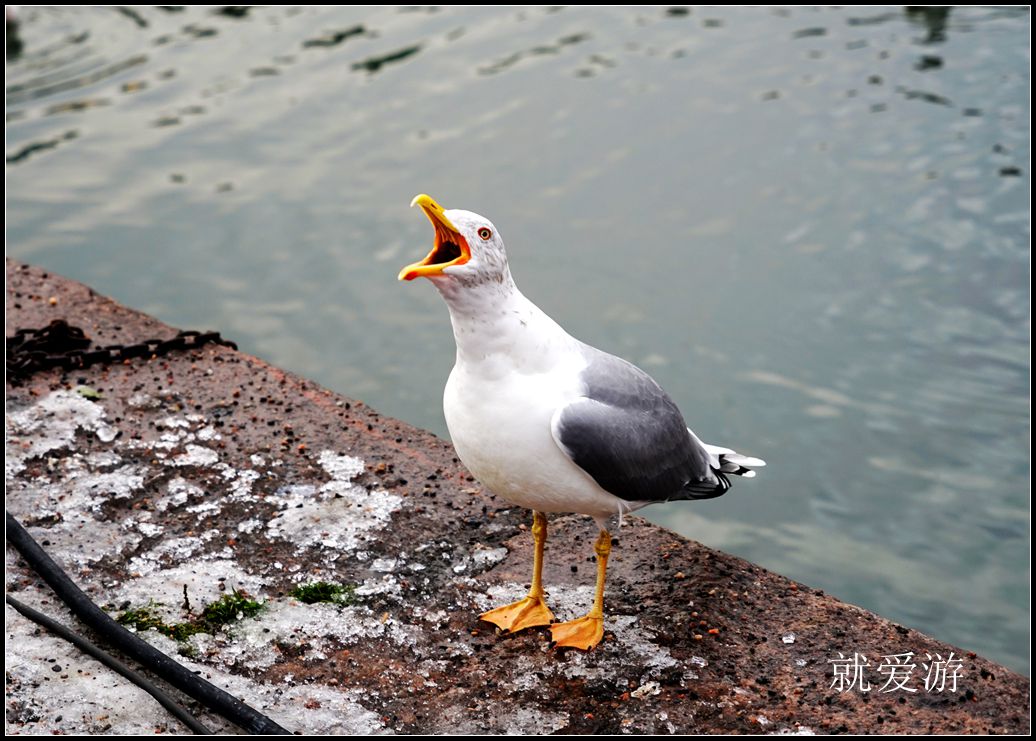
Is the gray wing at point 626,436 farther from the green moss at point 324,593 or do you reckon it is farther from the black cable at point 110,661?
the black cable at point 110,661

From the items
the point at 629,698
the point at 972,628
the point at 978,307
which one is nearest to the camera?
the point at 629,698

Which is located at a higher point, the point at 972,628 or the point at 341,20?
the point at 341,20

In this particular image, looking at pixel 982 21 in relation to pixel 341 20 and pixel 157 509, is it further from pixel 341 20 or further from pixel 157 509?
pixel 157 509

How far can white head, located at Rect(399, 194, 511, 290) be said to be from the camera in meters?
3.21

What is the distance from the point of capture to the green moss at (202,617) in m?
3.66

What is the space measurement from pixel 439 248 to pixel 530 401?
526 millimetres

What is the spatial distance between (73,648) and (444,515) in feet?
4.53

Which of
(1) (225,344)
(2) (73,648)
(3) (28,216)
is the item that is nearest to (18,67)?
(3) (28,216)

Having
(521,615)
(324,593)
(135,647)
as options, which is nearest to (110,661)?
(135,647)

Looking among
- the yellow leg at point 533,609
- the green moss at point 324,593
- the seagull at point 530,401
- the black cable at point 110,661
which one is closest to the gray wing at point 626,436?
A: the seagull at point 530,401

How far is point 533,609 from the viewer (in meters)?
3.77

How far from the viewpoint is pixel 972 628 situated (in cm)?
616

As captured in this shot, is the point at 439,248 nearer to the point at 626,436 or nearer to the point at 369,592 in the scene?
the point at 626,436

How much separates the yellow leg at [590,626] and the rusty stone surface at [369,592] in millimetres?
41
